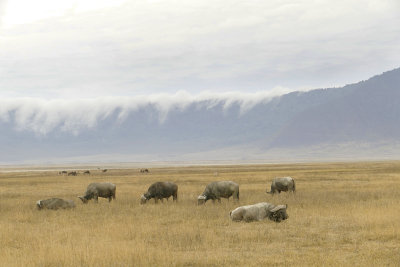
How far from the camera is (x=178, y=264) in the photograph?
13000 mm

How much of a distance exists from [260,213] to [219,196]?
23.5ft

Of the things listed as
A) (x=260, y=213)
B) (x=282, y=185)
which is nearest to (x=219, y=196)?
(x=282, y=185)

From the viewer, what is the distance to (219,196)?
88.6 feet

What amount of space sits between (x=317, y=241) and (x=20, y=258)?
27.1 ft

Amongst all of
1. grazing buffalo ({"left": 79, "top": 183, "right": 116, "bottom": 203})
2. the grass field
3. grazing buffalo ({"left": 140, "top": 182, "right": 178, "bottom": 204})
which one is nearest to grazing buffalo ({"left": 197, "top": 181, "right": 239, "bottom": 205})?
the grass field

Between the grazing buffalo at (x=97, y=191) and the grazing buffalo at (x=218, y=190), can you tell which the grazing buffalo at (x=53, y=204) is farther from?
the grazing buffalo at (x=218, y=190)

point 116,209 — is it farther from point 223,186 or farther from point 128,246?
point 128,246

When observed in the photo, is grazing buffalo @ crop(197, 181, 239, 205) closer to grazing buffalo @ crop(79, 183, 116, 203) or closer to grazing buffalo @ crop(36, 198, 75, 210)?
grazing buffalo @ crop(79, 183, 116, 203)

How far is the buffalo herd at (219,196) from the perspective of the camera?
784 inches

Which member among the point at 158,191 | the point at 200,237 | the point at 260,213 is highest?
the point at 158,191

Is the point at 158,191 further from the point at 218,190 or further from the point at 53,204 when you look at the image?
the point at 53,204

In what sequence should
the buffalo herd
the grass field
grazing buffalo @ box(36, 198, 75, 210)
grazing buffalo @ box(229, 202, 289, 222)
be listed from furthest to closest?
grazing buffalo @ box(36, 198, 75, 210) → the buffalo herd → grazing buffalo @ box(229, 202, 289, 222) → the grass field

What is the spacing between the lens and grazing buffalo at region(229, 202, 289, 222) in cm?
1953

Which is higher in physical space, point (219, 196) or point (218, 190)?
point (218, 190)
